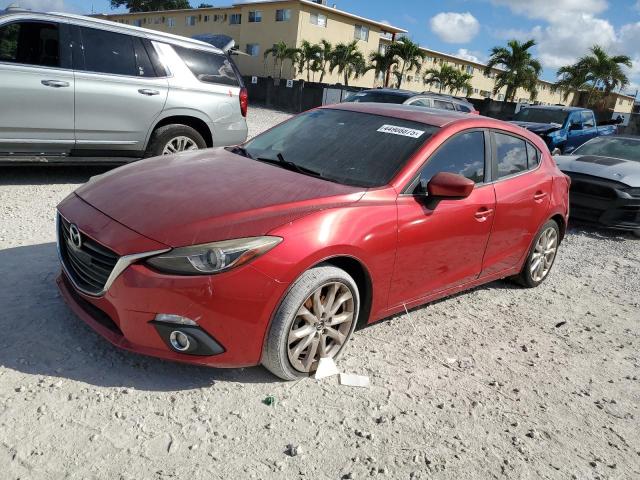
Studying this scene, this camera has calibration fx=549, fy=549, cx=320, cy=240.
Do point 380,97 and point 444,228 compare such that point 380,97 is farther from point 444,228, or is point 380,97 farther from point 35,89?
point 444,228

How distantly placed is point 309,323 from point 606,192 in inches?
247

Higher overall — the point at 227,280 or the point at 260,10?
the point at 260,10

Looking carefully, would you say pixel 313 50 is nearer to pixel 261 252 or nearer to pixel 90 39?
pixel 90 39

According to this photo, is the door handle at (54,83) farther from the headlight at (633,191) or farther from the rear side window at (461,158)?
the headlight at (633,191)

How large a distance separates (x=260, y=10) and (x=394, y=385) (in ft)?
140

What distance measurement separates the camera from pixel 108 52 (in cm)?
662

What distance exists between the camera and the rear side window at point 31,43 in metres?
5.96

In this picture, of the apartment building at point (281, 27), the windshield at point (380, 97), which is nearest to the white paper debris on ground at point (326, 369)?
the windshield at point (380, 97)

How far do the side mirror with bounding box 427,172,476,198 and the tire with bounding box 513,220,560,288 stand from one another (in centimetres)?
178

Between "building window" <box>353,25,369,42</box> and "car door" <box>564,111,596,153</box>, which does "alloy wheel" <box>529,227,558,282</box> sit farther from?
"building window" <box>353,25,369,42</box>

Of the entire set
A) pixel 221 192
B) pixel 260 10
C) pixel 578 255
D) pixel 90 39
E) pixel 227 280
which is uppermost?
pixel 260 10

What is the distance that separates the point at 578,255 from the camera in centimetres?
680

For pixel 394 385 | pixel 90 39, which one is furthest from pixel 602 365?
pixel 90 39

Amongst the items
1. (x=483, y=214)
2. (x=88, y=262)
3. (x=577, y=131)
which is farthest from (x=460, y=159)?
(x=577, y=131)
